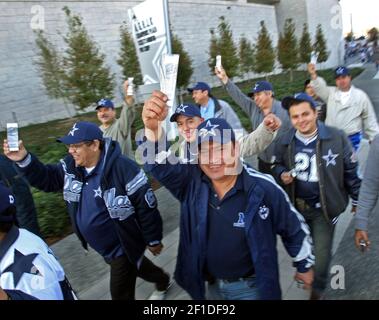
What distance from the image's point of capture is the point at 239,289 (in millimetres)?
2057

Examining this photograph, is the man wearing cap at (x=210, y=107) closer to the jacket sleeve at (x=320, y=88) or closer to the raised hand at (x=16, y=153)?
the jacket sleeve at (x=320, y=88)

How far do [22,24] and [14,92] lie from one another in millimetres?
2439

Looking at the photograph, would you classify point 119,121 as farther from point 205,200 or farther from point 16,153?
point 205,200

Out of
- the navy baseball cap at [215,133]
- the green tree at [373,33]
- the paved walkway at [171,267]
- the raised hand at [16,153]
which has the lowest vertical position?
the paved walkway at [171,267]

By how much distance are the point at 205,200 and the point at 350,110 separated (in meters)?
2.86

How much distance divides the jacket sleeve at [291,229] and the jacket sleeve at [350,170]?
81cm

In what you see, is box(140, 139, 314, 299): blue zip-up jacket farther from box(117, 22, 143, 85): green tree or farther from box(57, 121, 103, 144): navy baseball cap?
box(117, 22, 143, 85): green tree

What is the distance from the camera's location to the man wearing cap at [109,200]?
2.49 metres

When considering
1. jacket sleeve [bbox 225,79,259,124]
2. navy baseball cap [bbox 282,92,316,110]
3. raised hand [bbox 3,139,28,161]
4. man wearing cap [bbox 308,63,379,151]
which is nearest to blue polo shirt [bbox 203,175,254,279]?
navy baseball cap [bbox 282,92,316,110]

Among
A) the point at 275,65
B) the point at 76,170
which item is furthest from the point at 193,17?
the point at 76,170

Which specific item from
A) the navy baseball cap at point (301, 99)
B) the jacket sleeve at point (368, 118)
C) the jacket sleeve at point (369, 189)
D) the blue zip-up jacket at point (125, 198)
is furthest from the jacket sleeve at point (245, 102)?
the blue zip-up jacket at point (125, 198)
